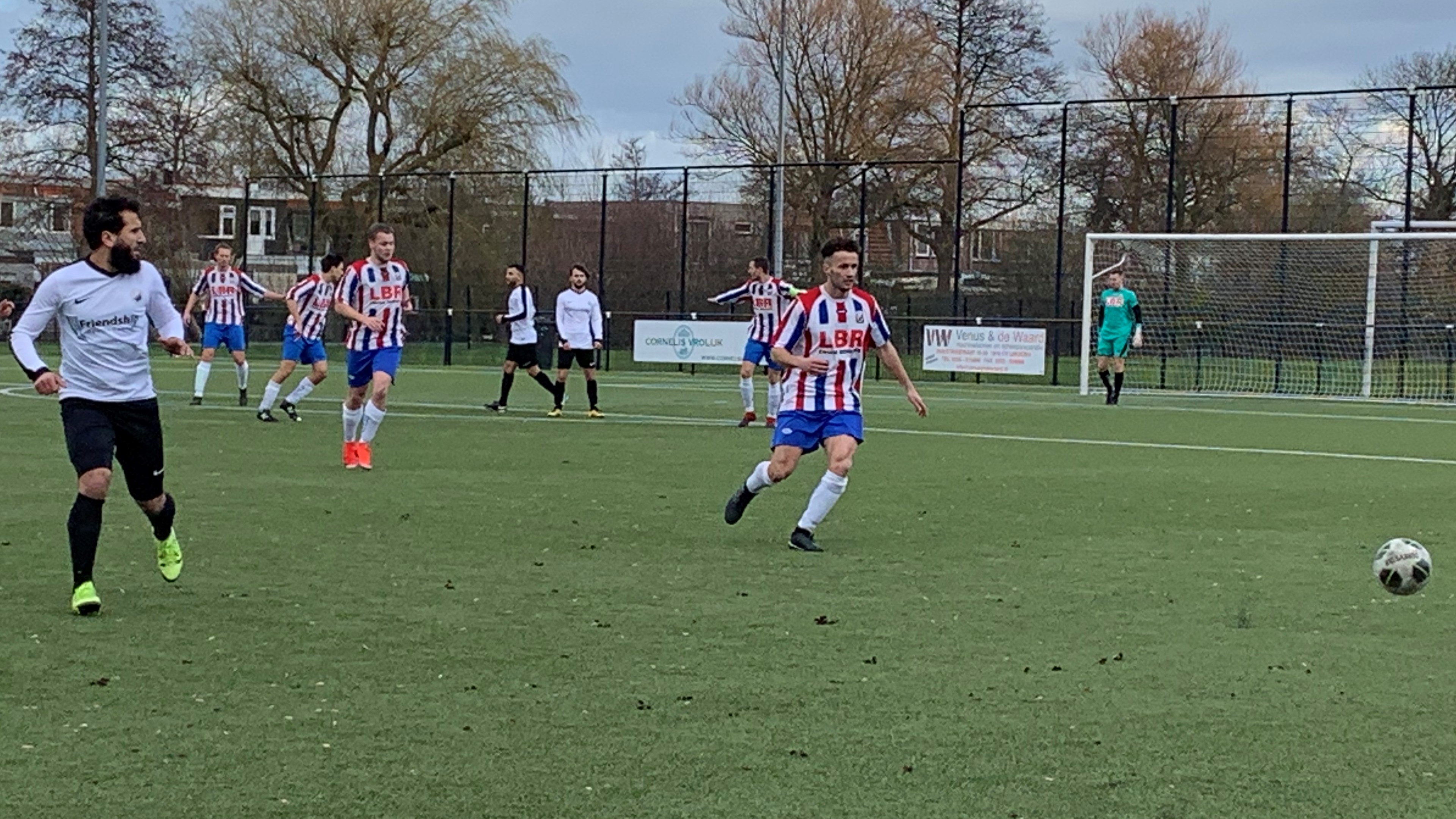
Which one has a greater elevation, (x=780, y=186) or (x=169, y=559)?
(x=780, y=186)

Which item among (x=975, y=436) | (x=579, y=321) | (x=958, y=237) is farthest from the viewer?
(x=958, y=237)

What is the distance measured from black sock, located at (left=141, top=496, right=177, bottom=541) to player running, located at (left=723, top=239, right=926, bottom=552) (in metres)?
3.36

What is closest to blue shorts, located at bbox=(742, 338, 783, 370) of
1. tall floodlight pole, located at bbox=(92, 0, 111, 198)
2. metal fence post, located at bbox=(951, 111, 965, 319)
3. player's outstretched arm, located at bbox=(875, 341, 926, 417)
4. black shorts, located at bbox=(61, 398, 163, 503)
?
player's outstretched arm, located at bbox=(875, 341, 926, 417)

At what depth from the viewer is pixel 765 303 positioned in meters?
19.7

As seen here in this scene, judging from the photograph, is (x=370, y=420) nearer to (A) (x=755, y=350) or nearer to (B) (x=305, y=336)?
(A) (x=755, y=350)

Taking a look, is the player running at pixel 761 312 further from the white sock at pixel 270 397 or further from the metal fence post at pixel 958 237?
the metal fence post at pixel 958 237

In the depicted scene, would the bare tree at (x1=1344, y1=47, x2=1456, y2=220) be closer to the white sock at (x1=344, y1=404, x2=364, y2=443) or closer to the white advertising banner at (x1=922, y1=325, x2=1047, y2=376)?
the white advertising banner at (x1=922, y1=325, x2=1047, y2=376)

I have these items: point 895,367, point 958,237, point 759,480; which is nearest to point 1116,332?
point 958,237

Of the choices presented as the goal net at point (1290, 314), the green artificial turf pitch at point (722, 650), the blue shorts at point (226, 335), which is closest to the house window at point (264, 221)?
the goal net at point (1290, 314)

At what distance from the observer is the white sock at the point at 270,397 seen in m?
19.4

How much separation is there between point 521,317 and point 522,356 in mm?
478

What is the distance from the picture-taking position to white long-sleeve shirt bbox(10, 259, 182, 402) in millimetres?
7801

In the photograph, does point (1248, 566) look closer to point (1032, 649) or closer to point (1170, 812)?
point (1032, 649)

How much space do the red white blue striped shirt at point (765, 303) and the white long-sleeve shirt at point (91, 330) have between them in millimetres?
11908
